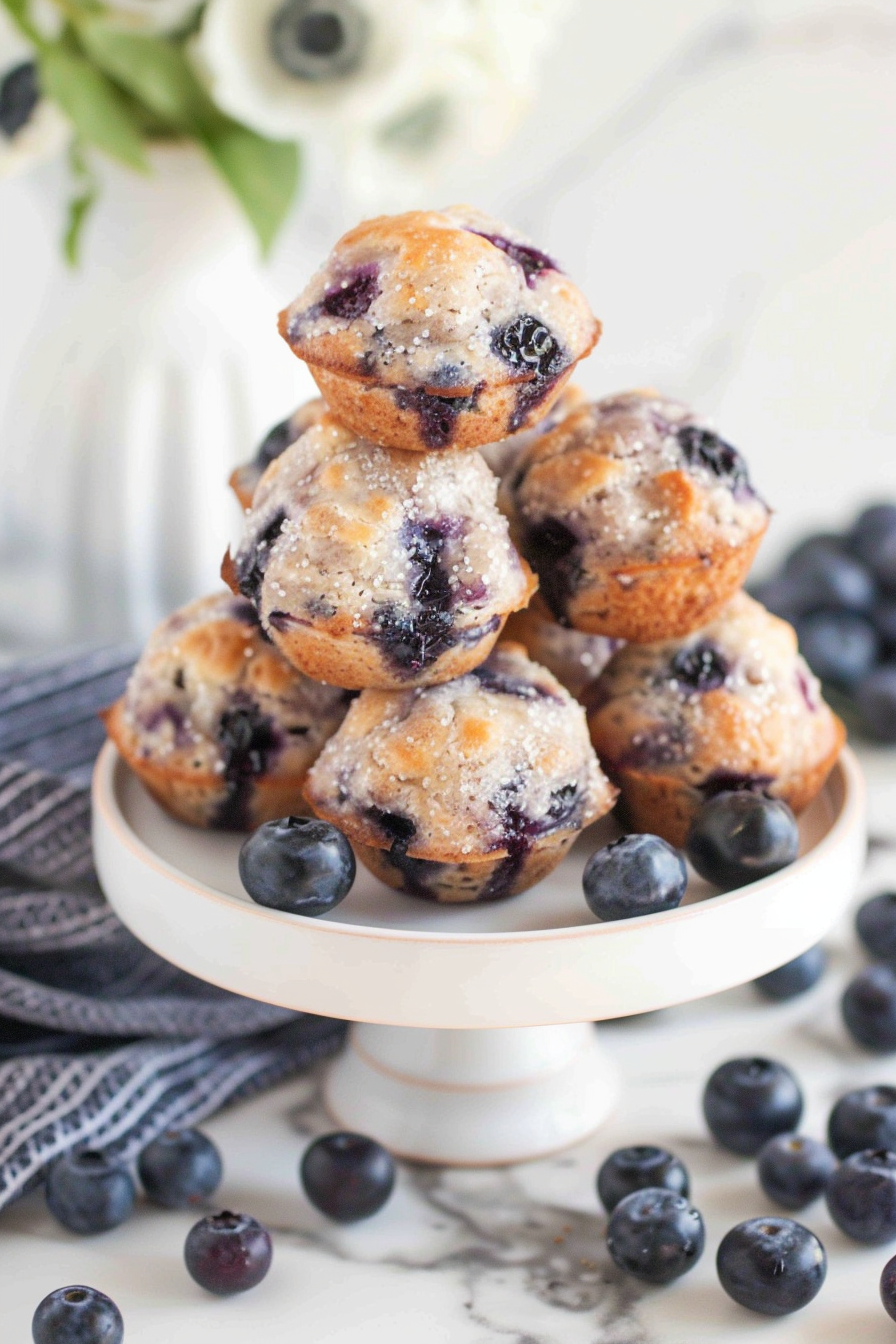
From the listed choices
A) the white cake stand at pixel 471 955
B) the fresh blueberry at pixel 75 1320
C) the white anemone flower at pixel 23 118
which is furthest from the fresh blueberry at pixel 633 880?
the white anemone flower at pixel 23 118

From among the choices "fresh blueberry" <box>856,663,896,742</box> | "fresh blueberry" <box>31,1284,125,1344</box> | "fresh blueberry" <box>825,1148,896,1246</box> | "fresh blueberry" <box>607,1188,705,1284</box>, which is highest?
"fresh blueberry" <box>31,1284,125,1344</box>

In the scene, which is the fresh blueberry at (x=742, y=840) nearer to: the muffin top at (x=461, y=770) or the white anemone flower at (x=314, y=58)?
the muffin top at (x=461, y=770)

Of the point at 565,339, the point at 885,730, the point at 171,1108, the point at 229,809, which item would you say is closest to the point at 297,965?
the point at 229,809

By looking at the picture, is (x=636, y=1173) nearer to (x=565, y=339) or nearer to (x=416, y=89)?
(x=565, y=339)

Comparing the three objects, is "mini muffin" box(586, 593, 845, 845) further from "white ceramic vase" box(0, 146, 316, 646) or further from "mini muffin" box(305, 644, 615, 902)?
"white ceramic vase" box(0, 146, 316, 646)

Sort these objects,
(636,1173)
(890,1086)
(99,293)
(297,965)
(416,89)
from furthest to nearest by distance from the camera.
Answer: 1. (99,293)
2. (416,89)
3. (890,1086)
4. (636,1173)
5. (297,965)

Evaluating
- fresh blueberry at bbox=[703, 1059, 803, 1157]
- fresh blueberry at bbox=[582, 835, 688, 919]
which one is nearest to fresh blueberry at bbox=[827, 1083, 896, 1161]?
fresh blueberry at bbox=[703, 1059, 803, 1157]
